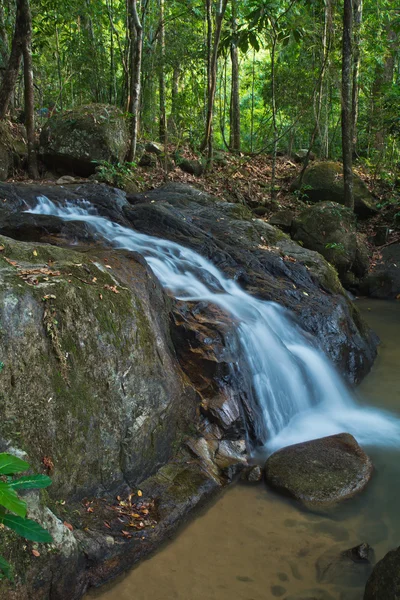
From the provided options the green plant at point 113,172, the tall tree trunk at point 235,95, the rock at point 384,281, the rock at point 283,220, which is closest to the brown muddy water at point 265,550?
the rock at point 384,281

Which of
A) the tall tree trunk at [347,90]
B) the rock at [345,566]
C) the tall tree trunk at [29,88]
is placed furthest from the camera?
the tall tree trunk at [347,90]

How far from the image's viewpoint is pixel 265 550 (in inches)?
132

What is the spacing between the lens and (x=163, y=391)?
4113 mm

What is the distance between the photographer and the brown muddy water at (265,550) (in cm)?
300

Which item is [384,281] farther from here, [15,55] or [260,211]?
[15,55]

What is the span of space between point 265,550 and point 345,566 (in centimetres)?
53

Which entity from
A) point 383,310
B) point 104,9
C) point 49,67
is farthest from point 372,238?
point 49,67

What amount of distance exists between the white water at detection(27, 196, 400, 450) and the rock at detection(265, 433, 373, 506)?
435 mm

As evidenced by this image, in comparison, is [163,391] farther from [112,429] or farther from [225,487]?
[225,487]

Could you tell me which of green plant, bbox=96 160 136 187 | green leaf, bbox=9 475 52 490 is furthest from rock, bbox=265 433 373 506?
green plant, bbox=96 160 136 187

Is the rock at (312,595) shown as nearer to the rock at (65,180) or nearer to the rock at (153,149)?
the rock at (65,180)

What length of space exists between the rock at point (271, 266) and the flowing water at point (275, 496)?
0.98 feet

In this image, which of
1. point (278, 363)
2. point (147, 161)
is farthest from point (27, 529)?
point (147, 161)

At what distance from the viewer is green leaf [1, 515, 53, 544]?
5.86 feet
